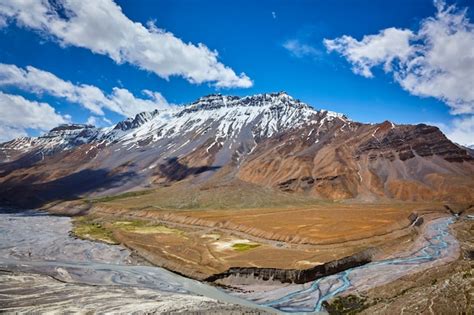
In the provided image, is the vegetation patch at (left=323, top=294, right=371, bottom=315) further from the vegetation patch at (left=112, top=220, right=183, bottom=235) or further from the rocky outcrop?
the vegetation patch at (left=112, top=220, right=183, bottom=235)

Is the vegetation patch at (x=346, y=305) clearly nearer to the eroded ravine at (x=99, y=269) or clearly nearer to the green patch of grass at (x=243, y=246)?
the eroded ravine at (x=99, y=269)

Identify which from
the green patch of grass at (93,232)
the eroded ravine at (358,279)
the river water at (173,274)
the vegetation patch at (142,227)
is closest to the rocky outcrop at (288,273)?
the eroded ravine at (358,279)

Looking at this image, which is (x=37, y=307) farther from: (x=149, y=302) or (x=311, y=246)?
(x=311, y=246)

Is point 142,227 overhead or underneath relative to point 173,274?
overhead

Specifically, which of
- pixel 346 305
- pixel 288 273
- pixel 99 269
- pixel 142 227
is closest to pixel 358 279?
pixel 288 273

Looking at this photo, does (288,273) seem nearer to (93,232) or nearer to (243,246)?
(243,246)

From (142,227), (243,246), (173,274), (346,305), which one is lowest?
(173,274)

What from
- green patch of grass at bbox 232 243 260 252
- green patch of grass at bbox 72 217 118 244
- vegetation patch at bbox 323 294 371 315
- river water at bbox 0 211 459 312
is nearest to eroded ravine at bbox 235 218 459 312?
river water at bbox 0 211 459 312
